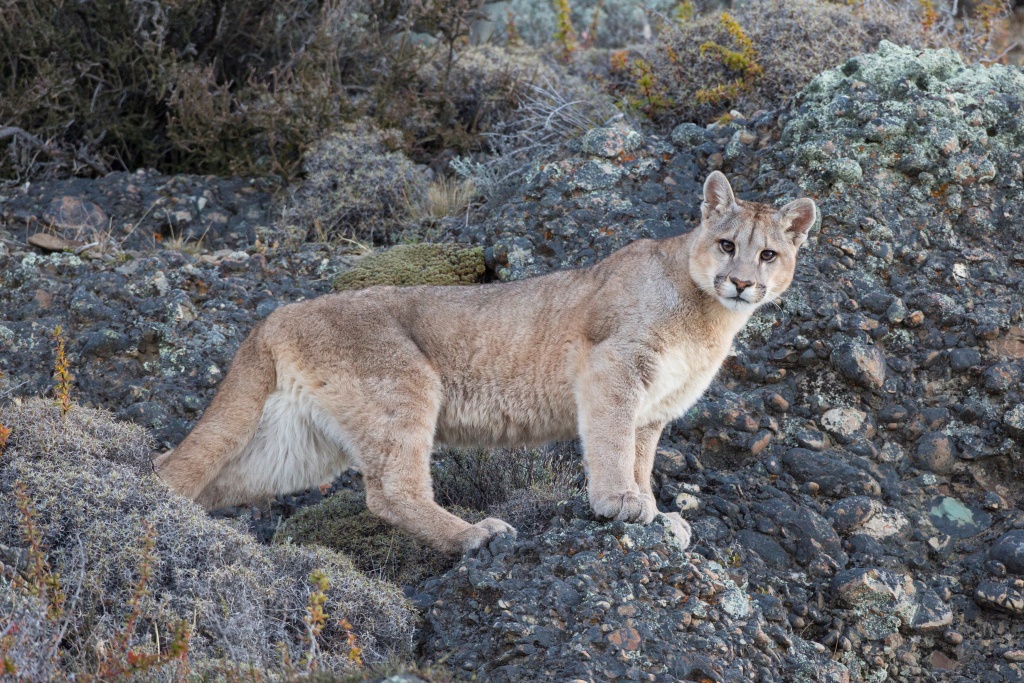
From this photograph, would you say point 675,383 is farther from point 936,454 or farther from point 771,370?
point 936,454

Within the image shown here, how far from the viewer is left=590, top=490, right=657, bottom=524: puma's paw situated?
17.8 feet

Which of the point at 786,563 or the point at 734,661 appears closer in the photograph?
the point at 734,661

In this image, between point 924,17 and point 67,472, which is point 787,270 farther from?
point 924,17

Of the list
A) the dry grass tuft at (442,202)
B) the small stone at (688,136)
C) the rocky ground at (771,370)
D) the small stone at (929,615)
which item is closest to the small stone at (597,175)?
the rocky ground at (771,370)

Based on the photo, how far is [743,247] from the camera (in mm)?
5992

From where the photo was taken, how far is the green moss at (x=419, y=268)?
27.8 ft

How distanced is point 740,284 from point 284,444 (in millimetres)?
2698

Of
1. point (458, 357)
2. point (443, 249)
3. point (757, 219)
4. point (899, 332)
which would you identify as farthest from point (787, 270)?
point (443, 249)

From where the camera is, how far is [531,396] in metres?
6.15

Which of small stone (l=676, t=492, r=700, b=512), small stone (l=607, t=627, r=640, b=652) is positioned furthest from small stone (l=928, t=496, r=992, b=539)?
small stone (l=607, t=627, r=640, b=652)

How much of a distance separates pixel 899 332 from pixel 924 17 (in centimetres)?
567

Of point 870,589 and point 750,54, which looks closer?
point 870,589

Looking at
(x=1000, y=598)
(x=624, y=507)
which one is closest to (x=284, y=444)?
(x=624, y=507)

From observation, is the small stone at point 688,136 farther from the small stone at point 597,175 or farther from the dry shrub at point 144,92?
the dry shrub at point 144,92
